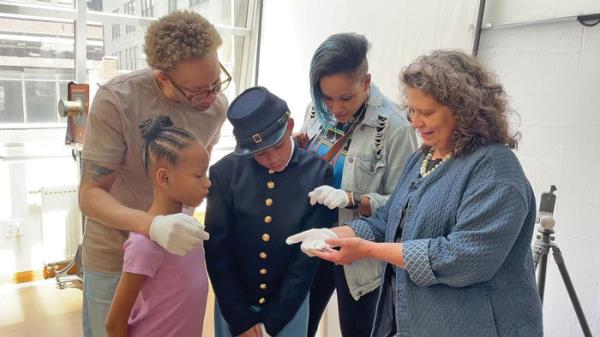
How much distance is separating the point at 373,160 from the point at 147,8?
10.5ft

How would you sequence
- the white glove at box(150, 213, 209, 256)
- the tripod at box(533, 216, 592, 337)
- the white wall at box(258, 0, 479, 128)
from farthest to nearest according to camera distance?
the white wall at box(258, 0, 479, 128) → the tripod at box(533, 216, 592, 337) → the white glove at box(150, 213, 209, 256)

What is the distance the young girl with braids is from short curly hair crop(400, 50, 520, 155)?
581mm

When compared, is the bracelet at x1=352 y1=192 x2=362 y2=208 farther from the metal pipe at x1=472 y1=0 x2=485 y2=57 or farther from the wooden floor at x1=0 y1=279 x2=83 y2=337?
the wooden floor at x1=0 y1=279 x2=83 y2=337

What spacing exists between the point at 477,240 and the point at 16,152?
359 cm

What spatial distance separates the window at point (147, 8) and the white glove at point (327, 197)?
127 inches

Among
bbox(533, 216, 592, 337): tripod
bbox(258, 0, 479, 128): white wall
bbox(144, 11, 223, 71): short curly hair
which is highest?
bbox(258, 0, 479, 128): white wall

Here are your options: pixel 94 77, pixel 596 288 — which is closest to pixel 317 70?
pixel 596 288

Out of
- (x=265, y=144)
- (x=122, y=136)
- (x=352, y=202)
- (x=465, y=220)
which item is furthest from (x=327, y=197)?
(x=122, y=136)

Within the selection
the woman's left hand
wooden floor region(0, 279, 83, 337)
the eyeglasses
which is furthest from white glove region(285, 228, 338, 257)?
wooden floor region(0, 279, 83, 337)

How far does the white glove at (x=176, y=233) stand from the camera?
1.05m

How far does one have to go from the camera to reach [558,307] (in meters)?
2.21

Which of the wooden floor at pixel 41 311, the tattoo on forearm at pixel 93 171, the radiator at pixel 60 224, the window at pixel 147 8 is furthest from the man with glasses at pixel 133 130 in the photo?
the window at pixel 147 8

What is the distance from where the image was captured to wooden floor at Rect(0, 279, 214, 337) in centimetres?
276

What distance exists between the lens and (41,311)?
3047 millimetres
